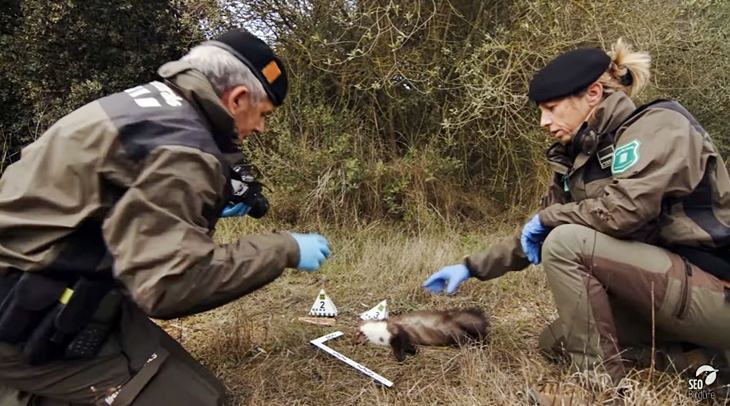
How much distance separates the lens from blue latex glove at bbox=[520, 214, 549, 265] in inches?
103

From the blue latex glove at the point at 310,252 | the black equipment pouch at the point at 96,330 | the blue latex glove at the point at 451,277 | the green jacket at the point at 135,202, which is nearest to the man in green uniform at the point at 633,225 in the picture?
the blue latex glove at the point at 451,277

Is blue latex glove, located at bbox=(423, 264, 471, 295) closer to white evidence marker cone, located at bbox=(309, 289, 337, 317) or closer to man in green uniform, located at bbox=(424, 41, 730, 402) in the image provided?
man in green uniform, located at bbox=(424, 41, 730, 402)

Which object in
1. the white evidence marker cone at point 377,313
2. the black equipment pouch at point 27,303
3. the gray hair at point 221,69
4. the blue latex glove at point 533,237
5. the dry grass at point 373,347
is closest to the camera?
the black equipment pouch at point 27,303

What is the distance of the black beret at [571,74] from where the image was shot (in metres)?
2.47

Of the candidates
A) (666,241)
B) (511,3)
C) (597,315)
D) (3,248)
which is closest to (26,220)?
(3,248)

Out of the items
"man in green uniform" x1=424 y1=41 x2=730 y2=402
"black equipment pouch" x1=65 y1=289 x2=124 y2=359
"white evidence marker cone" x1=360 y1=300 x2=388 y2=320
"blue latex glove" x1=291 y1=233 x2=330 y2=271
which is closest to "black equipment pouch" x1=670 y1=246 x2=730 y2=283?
"man in green uniform" x1=424 y1=41 x2=730 y2=402

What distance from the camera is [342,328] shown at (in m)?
3.31

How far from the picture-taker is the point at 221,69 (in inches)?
80.7

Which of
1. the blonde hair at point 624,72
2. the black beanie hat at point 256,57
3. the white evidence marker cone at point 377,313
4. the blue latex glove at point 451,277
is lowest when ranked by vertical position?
the white evidence marker cone at point 377,313

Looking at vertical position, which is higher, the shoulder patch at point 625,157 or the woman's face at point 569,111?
the woman's face at point 569,111

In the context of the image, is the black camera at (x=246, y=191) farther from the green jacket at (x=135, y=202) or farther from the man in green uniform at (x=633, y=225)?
the man in green uniform at (x=633, y=225)

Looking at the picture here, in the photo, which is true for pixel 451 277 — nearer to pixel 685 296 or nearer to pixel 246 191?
pixel 685 296

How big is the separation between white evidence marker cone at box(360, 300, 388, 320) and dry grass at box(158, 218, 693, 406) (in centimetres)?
9

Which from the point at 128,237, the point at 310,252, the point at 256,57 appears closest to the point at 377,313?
the point at 310,252
